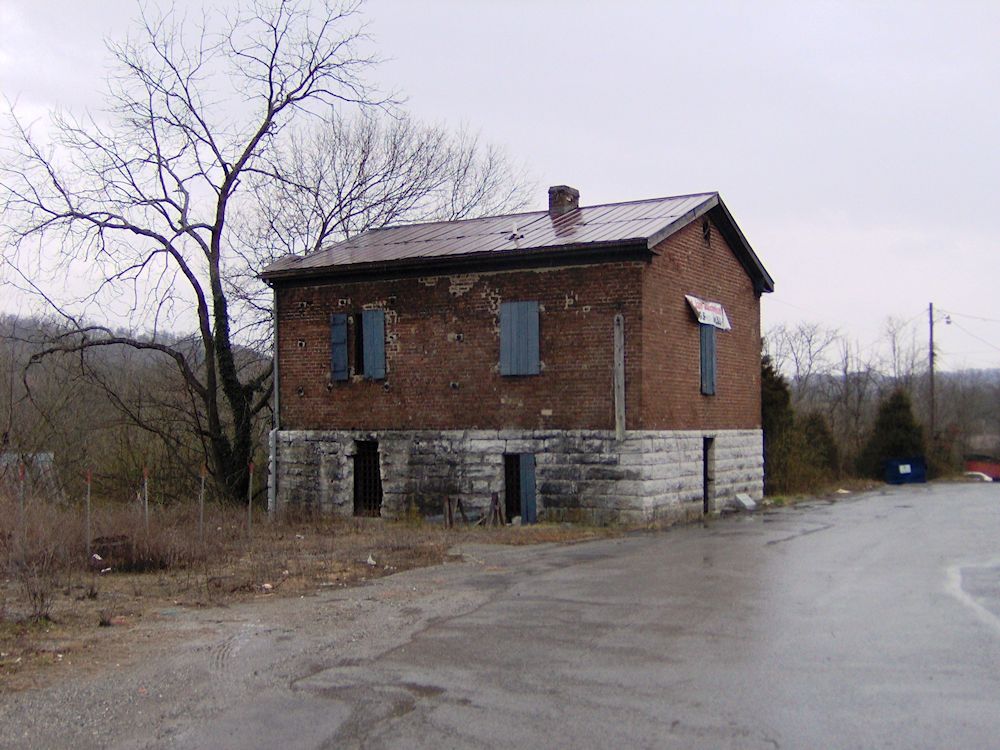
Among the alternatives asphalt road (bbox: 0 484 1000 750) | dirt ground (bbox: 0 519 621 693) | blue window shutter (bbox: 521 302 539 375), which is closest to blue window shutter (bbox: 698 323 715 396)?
blue window shutter (bbox: 521 302 539 375)

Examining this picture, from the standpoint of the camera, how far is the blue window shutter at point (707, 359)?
74.3ft

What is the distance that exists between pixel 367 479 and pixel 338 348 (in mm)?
3076

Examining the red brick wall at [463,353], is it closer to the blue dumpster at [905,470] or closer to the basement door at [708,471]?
the basement door at [708,471]

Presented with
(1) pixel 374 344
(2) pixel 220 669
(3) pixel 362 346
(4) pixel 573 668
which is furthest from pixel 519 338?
(2) pixel 220 669

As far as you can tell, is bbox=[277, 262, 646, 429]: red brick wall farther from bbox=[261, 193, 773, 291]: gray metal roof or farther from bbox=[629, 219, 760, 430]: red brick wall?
bbox=[629, 219, 760, 430]: red brick wall

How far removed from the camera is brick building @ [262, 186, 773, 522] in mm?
19781

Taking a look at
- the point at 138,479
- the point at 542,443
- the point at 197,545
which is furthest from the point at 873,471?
the point at 197,545

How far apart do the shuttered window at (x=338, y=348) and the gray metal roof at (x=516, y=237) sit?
3.63 ft

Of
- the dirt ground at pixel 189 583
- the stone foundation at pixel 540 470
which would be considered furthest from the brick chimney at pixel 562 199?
the dirt ground at pixel 189 583

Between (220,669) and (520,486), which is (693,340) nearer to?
(520,486)

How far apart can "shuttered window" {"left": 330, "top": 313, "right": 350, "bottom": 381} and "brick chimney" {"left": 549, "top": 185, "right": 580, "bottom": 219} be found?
237 inches

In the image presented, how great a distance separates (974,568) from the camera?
1298cm

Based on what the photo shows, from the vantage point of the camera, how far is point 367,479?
22547mm

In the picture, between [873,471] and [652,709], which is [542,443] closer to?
[652,709]
